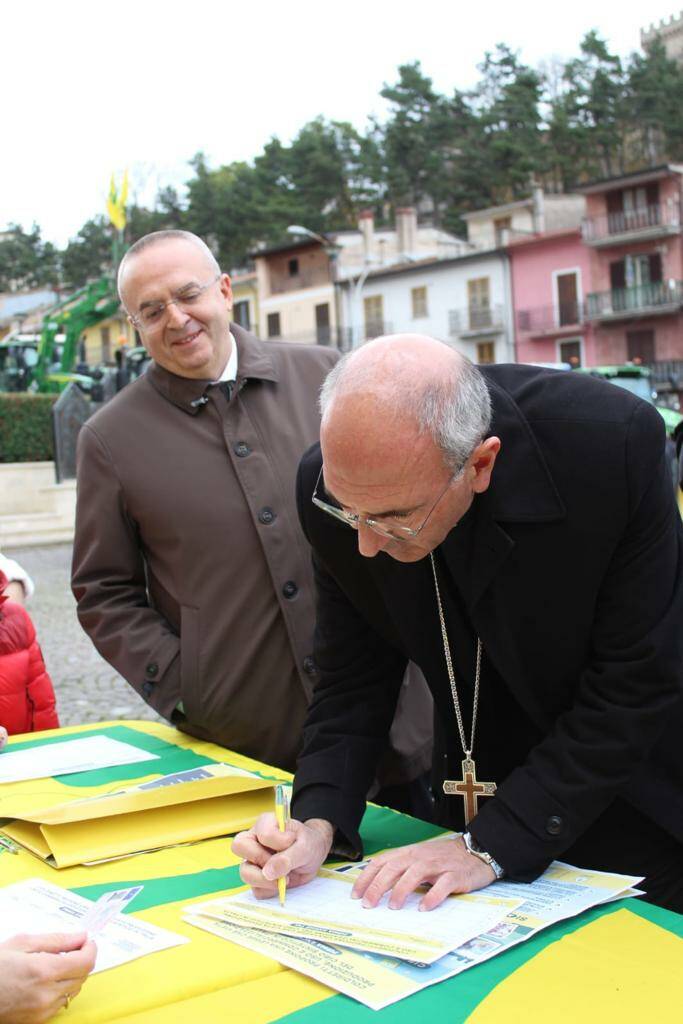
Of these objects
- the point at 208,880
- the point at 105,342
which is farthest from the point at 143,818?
the point at 105,342

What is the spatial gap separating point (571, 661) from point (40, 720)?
1.80 meters

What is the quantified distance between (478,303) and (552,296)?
2.74 meters

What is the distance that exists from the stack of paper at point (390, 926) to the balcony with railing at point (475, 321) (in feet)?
125

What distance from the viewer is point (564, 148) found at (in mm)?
54688

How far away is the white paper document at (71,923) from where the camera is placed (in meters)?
1.47

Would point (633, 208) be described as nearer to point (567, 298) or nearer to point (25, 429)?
point (567, 298)

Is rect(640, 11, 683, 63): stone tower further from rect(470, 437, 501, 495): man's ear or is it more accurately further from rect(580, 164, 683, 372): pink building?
rect(470, 437, 501, 495): man's ear

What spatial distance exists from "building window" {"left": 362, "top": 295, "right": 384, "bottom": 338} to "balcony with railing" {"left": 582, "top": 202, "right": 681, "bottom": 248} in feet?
28.7

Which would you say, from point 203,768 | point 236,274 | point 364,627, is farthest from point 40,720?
point 236,274

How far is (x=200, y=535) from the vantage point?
265 centimetres

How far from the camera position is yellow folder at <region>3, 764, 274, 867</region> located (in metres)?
1.89

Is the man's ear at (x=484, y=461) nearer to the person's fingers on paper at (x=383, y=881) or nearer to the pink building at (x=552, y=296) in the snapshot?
the person's fingers on paper at (x=383, y=881)

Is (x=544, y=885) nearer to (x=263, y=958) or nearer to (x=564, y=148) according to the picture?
(x=263, y=958)

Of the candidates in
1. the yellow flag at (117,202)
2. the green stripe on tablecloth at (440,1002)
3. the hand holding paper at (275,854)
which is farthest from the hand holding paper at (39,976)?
the yellow flag at (117,202)
